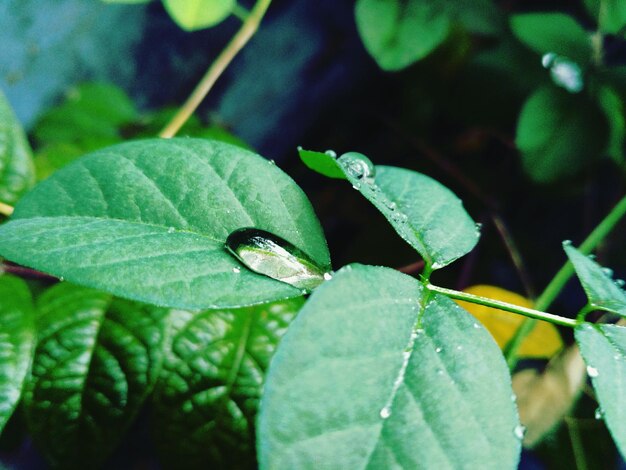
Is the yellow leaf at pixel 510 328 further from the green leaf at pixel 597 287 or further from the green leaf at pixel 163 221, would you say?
the green leaf at pixel 163 221

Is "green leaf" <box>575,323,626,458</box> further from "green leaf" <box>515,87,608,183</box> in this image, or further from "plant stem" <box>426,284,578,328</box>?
"green leaf" <box>515,87,608,183</box>

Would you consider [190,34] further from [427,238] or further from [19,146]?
[427,238]

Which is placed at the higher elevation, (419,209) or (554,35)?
(554,35)

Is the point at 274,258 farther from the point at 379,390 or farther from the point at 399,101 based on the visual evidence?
the point at 399,101

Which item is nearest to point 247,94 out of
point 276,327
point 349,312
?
point 276,327

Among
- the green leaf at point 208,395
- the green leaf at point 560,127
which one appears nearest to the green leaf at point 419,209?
the green leaf at point 208,395

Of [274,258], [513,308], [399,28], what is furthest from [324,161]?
[399,28]
